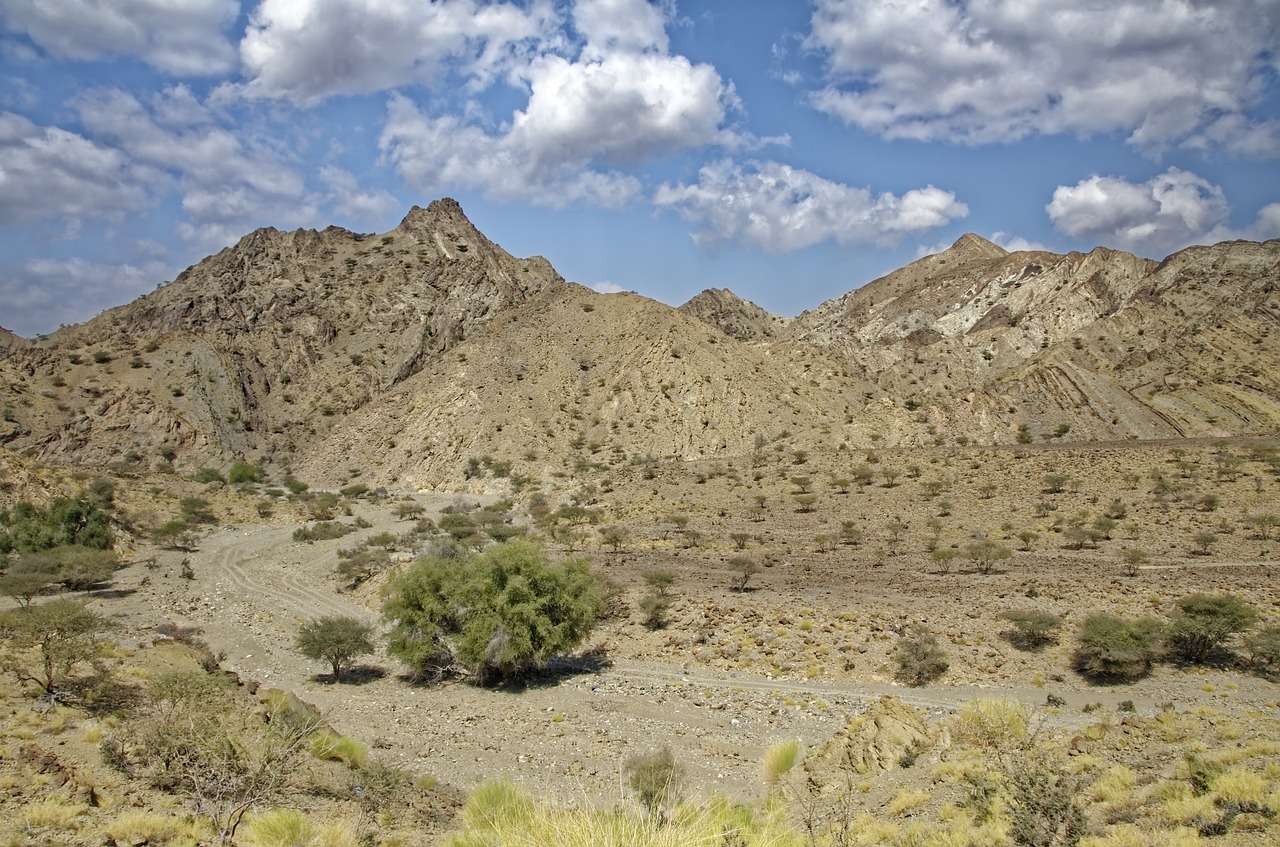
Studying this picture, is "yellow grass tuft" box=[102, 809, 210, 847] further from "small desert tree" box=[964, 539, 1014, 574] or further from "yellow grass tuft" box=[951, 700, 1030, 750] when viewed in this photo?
"small desert tree" box=[964, 539, 1014, 574]

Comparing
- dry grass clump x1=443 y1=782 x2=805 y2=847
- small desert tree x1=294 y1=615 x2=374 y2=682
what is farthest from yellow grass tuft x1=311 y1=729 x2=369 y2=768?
small desert tree x1=294 y1=615 x2=374 y2=682

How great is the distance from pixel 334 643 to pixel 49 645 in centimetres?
670

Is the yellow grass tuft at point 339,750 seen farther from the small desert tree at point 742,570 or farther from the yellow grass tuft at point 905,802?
the small desert tree at point 742,570

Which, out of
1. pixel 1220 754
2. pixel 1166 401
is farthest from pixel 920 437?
pixel 1220 754

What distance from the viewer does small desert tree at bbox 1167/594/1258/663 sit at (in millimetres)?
19062

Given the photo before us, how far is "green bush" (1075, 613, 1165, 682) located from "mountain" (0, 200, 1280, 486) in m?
36.5

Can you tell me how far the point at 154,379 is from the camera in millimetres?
71125

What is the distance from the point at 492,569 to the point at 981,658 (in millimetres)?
13574

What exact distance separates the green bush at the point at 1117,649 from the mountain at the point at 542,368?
36520 millimetres

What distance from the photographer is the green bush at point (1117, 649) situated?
727 inches

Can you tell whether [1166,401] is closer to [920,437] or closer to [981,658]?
Result: [920,437]

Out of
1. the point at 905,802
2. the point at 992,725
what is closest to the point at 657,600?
the point at 992,725

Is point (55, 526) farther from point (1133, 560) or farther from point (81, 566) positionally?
point (1133, 560)

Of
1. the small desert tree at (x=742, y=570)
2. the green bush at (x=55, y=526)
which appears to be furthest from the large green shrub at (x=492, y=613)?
the green bush at (x=55, y=526)
